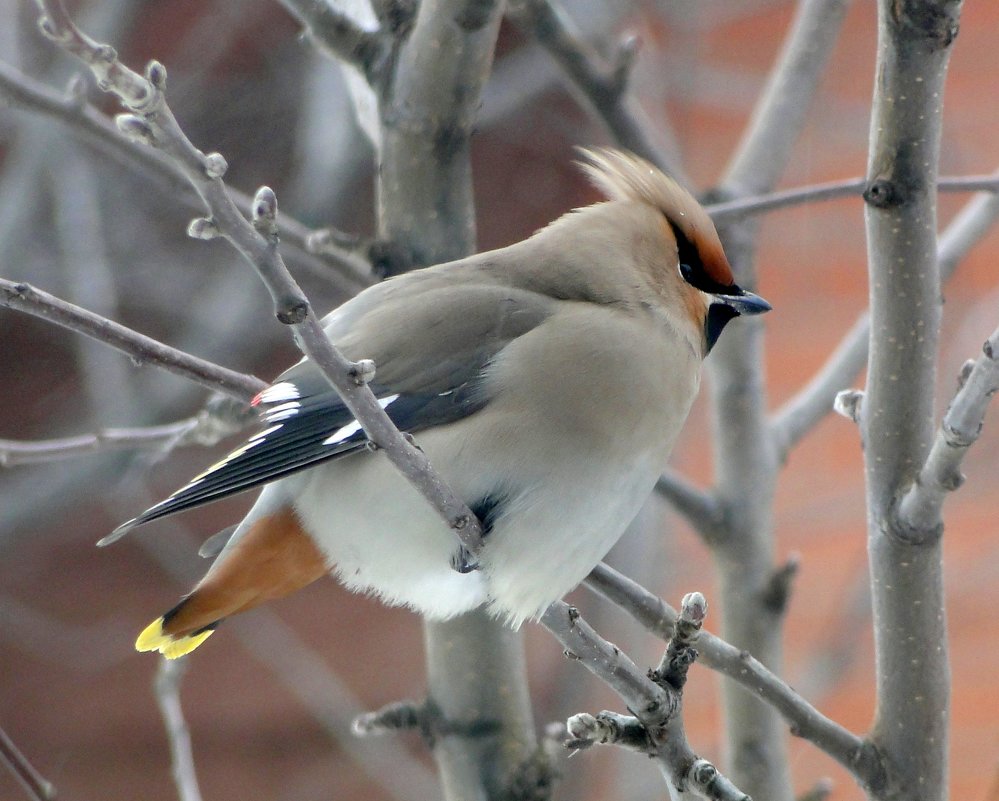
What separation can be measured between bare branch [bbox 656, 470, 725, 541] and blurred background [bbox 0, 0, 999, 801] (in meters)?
1.06

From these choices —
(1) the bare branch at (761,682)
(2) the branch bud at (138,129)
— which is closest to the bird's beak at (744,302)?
(1) the bare branch at (761,682)

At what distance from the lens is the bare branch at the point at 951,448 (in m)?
1.64

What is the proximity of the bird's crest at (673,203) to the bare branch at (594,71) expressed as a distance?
0.71ft

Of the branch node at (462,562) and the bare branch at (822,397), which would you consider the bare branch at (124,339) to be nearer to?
the branch node at (462,562)

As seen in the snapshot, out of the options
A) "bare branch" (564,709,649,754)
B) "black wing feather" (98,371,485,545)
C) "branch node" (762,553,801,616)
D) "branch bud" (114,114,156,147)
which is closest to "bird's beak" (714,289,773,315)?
"branch node" (762,553,801,616)

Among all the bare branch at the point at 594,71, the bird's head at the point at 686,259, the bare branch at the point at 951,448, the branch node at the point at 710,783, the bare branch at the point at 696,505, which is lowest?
the branch node at the point at 710,783

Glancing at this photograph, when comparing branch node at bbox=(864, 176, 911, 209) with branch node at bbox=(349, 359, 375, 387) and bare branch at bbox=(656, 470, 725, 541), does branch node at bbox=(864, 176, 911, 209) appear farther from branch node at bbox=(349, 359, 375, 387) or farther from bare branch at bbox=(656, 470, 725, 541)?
bare branch at bbox=(656, 470, 725, 541)

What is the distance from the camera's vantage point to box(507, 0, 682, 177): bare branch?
2822 mm

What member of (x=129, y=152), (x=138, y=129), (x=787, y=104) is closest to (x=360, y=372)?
(x=138, y=129)

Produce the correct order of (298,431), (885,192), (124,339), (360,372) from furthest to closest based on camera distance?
1. (298,431)
2. (885,192)
3. (124,339)
4. (360,372)

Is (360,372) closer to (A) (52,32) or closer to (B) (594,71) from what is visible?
(A) (52,32)

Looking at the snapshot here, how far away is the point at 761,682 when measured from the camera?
197 cm

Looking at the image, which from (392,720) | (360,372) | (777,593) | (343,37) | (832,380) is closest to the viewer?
(360,372)

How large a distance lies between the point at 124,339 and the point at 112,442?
459mm
